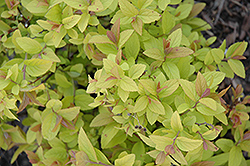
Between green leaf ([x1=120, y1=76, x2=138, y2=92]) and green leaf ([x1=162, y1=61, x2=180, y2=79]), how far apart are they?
214 mm

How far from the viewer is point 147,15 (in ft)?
2.94

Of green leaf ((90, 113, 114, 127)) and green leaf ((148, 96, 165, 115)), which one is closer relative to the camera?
green leaf ((148, 96, 165, 115))

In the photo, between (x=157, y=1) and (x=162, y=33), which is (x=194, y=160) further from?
(x=157, y=1)

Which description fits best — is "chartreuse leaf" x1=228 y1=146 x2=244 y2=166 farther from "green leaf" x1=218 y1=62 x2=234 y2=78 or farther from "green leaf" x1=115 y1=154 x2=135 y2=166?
"green leaf" x1=115 y1=154 x2=135 y2=166

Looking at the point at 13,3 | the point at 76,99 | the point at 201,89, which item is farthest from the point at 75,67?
the point at 201,89

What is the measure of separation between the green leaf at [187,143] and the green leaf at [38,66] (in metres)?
0.62

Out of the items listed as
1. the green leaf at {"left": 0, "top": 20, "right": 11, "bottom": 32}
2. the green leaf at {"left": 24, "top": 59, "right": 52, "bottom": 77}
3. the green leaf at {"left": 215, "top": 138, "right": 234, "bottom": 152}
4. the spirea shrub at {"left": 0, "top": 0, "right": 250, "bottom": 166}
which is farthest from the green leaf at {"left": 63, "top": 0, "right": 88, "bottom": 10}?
the green leaf at {"left": 215, "top": 138, "right": 234, "bottom": 152}

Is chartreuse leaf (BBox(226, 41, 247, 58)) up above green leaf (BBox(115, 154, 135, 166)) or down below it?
above

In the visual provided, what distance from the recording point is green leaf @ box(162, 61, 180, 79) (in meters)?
0.92

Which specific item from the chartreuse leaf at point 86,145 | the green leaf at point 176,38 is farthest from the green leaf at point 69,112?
the green leaf at point 176,38

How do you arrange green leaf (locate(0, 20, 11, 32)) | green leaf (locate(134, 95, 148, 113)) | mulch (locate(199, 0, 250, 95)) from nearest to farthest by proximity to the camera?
green leaf (locate(134, 95, 148, 113)) → green leaf (locate(0, 20, 11, 32)) → mulch (locate(199, 0, 250, 95))

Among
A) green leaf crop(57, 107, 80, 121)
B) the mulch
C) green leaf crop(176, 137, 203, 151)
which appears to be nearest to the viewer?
green leaf crop(176, 137, 203, 151)

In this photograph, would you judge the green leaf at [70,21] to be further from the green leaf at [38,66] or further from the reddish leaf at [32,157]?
the reddish leaf at [32,157]

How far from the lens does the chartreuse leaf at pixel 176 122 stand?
0.76 meters
